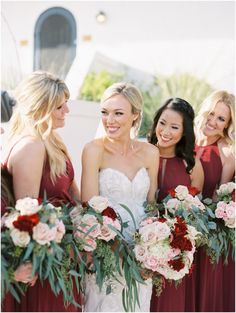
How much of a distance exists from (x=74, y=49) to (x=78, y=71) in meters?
4.10

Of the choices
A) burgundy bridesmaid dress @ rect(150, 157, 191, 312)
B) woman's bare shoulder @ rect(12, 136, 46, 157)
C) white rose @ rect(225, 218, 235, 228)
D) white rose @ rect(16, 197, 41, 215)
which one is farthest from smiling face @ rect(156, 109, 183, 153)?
white rose @ rect(16, 197, 41, 215)

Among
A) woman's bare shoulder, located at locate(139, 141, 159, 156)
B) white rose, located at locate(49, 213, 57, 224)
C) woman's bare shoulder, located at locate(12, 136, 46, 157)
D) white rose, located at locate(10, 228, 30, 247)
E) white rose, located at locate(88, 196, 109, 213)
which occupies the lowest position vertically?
white rose, located at locate(10, 228, 30, 247)

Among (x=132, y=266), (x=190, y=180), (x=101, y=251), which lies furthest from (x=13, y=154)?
(x=190, y=180)

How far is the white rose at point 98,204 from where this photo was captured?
3.15m

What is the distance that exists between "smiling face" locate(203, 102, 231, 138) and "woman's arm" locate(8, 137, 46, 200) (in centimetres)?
187

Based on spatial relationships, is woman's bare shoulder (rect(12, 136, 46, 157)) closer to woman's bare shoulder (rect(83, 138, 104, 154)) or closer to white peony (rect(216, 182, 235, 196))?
woman's bare shoulder (rect(83, 138, 104, 154))

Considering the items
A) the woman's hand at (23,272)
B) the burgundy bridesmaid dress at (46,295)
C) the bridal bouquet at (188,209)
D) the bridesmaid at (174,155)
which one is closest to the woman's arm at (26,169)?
the burgundy bridesmaid dress at (46,295)

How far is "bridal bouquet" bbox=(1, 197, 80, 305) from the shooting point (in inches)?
106

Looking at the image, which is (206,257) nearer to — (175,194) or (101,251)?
(175,194)

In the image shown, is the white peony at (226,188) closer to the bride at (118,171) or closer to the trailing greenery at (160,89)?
the bride at (118,171)

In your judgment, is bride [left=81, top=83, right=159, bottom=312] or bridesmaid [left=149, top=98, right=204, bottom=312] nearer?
bride [left=81, top=83, right=159, bottom=312]

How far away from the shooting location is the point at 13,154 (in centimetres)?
307

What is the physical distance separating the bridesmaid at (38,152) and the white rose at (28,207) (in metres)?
0.29

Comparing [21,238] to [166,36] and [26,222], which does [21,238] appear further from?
[166,36]
